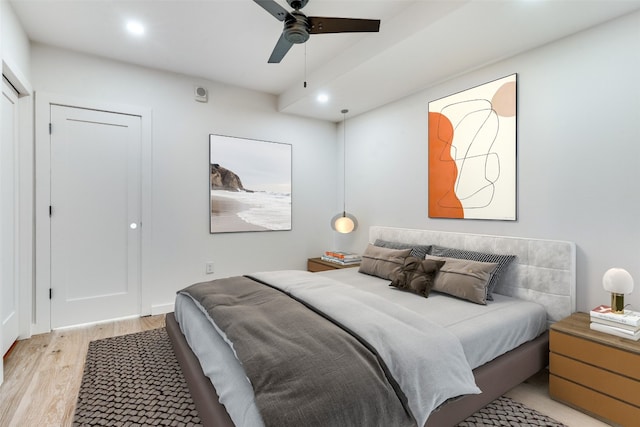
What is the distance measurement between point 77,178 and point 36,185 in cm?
32

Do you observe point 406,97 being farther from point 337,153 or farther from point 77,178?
point 77,178

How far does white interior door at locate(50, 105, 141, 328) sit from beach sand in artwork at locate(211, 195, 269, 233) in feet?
2.66

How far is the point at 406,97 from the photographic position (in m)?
3.68

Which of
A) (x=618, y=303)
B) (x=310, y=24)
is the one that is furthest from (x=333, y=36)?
(x=618, y=303)

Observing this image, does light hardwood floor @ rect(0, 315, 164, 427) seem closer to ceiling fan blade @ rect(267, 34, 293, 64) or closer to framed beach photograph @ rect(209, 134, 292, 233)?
framed beach photograph @ rect(209, 134, 292, 233)


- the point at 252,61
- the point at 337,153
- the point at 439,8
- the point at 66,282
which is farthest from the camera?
the point at 337,153

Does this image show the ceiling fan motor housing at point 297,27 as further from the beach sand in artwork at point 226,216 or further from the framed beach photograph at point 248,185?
the beach sand in artwork at point 226,216

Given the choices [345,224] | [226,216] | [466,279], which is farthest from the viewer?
Result: [345,224]

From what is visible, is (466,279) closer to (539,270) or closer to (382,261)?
(539,270)

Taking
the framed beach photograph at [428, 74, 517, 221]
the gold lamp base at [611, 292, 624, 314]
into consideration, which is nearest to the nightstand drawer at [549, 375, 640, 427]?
the gold lamp base at [611, 292, 624, 314]

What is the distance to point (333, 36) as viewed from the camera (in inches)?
111

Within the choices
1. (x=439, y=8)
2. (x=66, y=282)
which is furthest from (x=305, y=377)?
(x=66, y=282)

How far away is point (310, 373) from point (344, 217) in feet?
10.6

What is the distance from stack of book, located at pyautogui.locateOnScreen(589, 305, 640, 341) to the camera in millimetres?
1816
